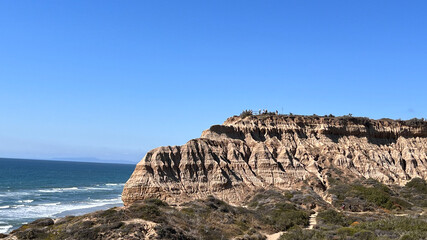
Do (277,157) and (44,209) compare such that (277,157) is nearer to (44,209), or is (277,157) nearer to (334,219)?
(334,219)

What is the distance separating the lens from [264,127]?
54438mm

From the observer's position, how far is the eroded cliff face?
3974 centimetres

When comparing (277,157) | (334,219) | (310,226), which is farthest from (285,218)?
(277,157)

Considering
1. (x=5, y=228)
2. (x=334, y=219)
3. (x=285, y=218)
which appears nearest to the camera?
(x=334, y=219)

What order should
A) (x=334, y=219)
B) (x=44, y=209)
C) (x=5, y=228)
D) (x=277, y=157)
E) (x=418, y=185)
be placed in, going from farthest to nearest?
1. (x=44, y=209)
2. (x=277, y=157)
3. (x=418, y=185)
4. (x=5, y=228)
5. (x=334, y=219)

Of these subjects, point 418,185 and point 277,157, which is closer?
point 418,185

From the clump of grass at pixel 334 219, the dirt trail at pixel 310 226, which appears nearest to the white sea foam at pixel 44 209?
the dirt trail at pixel 310 226

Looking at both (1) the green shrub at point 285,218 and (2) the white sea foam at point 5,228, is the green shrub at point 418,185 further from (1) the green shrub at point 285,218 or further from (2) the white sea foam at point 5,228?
(2) the white sea foam at point 5,228

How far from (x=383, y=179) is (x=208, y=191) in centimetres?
2656

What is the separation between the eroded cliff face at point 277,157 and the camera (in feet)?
130

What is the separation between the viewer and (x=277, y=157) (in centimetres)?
4991

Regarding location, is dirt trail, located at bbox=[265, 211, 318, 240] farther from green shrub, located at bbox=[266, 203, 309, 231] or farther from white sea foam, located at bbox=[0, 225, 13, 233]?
white sea foam, located at bbox=[0, 225, 13, 233]

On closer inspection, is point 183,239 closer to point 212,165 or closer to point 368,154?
point 212,165

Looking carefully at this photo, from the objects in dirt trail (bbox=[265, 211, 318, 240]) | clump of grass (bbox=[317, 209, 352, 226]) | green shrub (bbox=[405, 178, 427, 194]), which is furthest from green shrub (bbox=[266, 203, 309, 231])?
green shrub (bbox=[405, 178, 427, 194])
